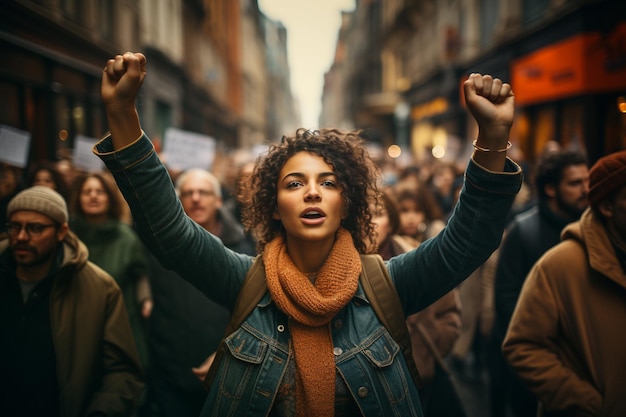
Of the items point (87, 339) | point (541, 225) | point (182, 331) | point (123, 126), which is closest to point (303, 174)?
point (123, 126)

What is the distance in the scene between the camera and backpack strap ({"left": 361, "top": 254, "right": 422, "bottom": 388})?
7.50 ft

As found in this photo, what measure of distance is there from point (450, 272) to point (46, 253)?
208 cm

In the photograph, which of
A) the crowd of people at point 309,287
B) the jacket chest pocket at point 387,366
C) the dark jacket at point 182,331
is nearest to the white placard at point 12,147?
the crowd of people at point 309,287

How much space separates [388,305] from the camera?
2.30 meters

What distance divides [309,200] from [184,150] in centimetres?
568

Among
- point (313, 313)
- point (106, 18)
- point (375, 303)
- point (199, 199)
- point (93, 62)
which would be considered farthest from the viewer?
point (106, 18)

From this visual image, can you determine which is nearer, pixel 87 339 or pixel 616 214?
pixel 616 214

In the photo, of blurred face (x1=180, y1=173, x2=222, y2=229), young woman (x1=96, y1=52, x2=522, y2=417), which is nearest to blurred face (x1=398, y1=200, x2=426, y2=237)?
blurred face (x1=180, y1=173, x2=222, y2=229)

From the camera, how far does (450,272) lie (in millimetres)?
2238

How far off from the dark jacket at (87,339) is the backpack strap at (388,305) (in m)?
1.50

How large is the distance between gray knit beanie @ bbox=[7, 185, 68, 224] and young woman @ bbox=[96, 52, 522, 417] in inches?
49.4

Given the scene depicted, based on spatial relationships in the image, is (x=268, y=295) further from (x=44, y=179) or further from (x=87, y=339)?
(x=44, y=179)

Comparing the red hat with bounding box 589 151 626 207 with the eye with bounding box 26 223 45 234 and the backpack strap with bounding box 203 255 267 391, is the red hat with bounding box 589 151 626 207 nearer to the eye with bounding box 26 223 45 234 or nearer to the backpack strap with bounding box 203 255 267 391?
the backpack strap with bounding box 203 255 267 391

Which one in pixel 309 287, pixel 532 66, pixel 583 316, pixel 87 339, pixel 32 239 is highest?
pixel 532 66
